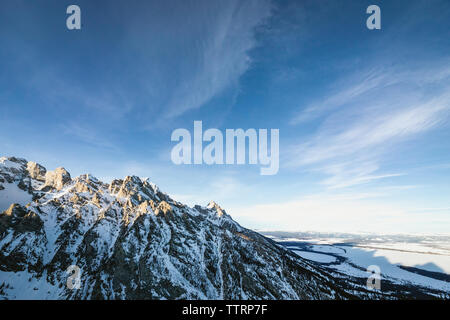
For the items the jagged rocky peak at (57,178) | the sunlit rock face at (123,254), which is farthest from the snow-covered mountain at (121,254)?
the jagged rocky peak at (57,178)

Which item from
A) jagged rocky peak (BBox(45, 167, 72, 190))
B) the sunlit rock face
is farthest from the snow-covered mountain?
jagged rocky peak (BBox(45, 167, 72, 190))

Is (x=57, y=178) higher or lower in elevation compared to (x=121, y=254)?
higher

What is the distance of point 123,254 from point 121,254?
1165 millimetres

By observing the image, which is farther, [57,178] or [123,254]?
[57,178]

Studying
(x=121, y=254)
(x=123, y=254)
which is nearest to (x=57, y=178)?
(x=121, y=254)

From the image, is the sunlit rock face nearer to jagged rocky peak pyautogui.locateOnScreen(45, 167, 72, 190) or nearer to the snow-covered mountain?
the snow-covered mountain

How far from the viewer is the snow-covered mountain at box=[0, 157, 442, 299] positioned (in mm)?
104000

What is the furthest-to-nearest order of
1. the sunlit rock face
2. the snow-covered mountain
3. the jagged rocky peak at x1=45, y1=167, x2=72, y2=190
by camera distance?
the jagged rocky peak at x1=45, y1=167, x2=72, y2=190
the snow-covered mountain
the sunlit rock face

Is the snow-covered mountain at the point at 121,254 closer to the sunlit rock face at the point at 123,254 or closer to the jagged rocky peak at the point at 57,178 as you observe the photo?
the sunlit rock face at the point at 123,254

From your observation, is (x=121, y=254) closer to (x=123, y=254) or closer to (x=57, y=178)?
(x=123, y=254)

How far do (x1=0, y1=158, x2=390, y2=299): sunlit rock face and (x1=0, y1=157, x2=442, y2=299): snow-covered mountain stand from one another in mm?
497

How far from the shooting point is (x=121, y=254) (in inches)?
4574
